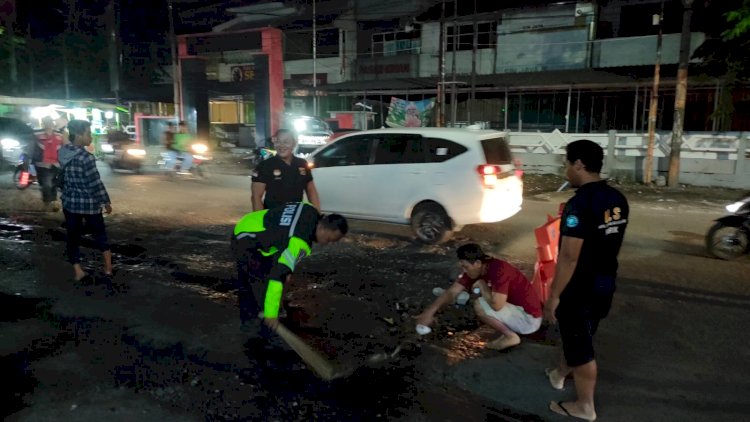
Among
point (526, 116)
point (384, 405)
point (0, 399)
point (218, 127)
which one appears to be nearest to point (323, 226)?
point (384, 405)

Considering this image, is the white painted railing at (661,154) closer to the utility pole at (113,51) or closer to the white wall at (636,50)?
the white wall at (636,50)

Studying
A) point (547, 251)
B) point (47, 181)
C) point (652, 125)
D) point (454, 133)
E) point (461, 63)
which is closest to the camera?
point (547, 251)

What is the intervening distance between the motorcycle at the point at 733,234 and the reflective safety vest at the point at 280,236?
20.0ft

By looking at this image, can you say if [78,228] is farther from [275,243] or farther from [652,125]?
[652,125]

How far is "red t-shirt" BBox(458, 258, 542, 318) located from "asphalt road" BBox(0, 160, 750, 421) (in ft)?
1.15

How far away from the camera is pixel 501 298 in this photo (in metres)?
4.38

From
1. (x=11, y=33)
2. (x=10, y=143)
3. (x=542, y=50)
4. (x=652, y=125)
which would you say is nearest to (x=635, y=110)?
(x=542, y=50)

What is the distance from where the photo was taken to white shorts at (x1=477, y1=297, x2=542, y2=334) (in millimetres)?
4531

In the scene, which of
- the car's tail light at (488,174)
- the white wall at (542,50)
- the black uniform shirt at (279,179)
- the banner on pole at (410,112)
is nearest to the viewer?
the black uniform shirt at (279,179)

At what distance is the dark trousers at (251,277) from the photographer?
419 centimetres

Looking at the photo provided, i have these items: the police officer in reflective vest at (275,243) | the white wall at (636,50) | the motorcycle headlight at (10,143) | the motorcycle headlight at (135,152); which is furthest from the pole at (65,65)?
the police officer in reflective vest at (275,243)

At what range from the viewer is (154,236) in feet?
28.4

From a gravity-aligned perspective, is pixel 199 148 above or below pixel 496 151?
below

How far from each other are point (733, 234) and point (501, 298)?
4.67 m
